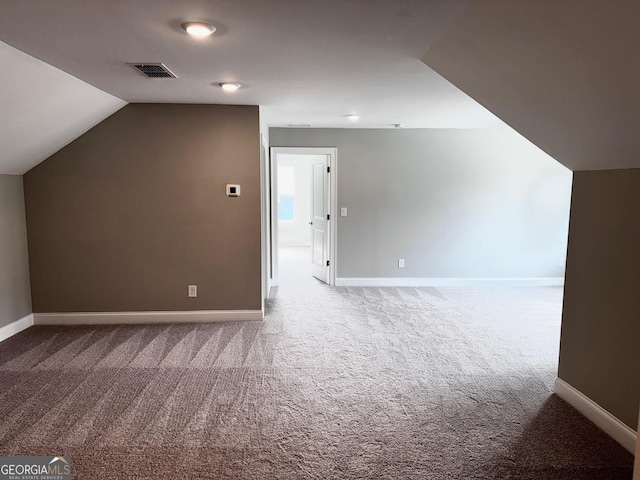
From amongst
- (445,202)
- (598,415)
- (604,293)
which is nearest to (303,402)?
(598,415)

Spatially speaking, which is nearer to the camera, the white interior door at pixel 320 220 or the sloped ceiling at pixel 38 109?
the sloped ceiling at pixel 38 109

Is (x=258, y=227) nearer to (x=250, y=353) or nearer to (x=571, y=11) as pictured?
(x=250, y=353)

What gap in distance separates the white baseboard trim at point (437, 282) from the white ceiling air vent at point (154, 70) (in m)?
3.83

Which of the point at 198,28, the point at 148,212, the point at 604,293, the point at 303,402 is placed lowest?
the point at 303,402

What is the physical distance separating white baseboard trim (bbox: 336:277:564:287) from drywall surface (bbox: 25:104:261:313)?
6.88 feet

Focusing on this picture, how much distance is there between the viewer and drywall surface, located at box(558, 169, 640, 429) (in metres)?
2.32

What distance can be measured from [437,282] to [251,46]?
4.64m

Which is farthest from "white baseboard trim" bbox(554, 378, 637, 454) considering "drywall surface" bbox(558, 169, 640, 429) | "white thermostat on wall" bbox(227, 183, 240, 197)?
"white thermostat on wall" bbox(227, 183, 240, 197)

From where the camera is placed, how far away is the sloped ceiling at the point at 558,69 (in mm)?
1577

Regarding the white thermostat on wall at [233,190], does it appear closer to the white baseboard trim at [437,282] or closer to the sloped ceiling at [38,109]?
the sloped ceiling at [38,109]

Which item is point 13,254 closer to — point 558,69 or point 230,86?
point 230,86

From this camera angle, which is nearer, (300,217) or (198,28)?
(198,28)

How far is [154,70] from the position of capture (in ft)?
9.71

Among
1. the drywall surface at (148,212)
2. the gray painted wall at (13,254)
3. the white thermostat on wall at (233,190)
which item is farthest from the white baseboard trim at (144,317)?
the white thermostat on wall at (233,190)
